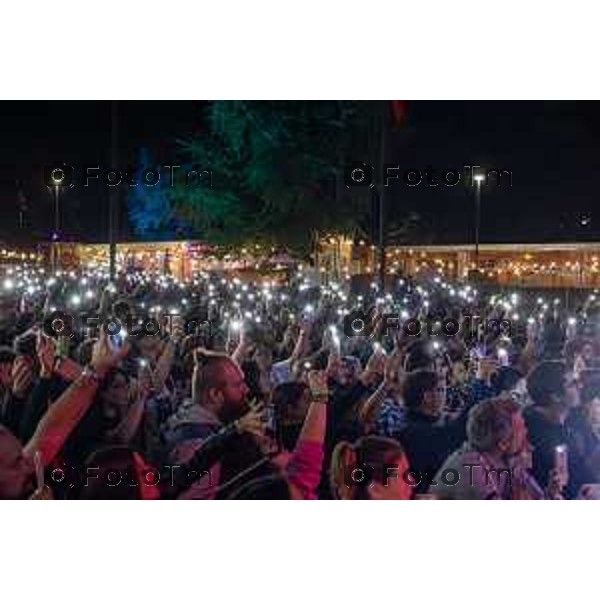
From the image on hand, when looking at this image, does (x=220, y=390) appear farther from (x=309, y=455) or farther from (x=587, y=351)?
(x=587, y=351)

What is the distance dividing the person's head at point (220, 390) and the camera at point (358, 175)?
47.9 ft

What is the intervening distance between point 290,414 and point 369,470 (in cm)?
94

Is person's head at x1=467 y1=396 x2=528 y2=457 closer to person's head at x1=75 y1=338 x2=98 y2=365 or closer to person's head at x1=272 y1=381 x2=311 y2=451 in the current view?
person's head at x1=272 y1=381 x2=311 y2=451

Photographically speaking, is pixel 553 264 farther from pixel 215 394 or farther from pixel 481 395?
pixel 215 394

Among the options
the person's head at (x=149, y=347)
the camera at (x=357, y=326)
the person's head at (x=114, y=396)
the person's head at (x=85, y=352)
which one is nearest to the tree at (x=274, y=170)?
the camera at (x=357, y=326)

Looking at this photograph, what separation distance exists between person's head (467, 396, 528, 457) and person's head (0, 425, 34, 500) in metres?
2.24

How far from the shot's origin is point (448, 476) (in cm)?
543

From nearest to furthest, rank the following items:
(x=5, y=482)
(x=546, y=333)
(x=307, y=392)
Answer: (x=5, y=482) → (x=307, y=392) → (x=546, y=333)

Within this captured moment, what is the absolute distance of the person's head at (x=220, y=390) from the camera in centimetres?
580

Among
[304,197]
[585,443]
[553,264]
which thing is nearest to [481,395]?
[585,443]

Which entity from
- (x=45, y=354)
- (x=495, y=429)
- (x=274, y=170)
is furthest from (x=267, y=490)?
(x=274, y=170)

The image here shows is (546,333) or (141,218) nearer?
(546,333)

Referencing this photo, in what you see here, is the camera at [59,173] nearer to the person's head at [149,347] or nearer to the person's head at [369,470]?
the person's head at [149,347]
